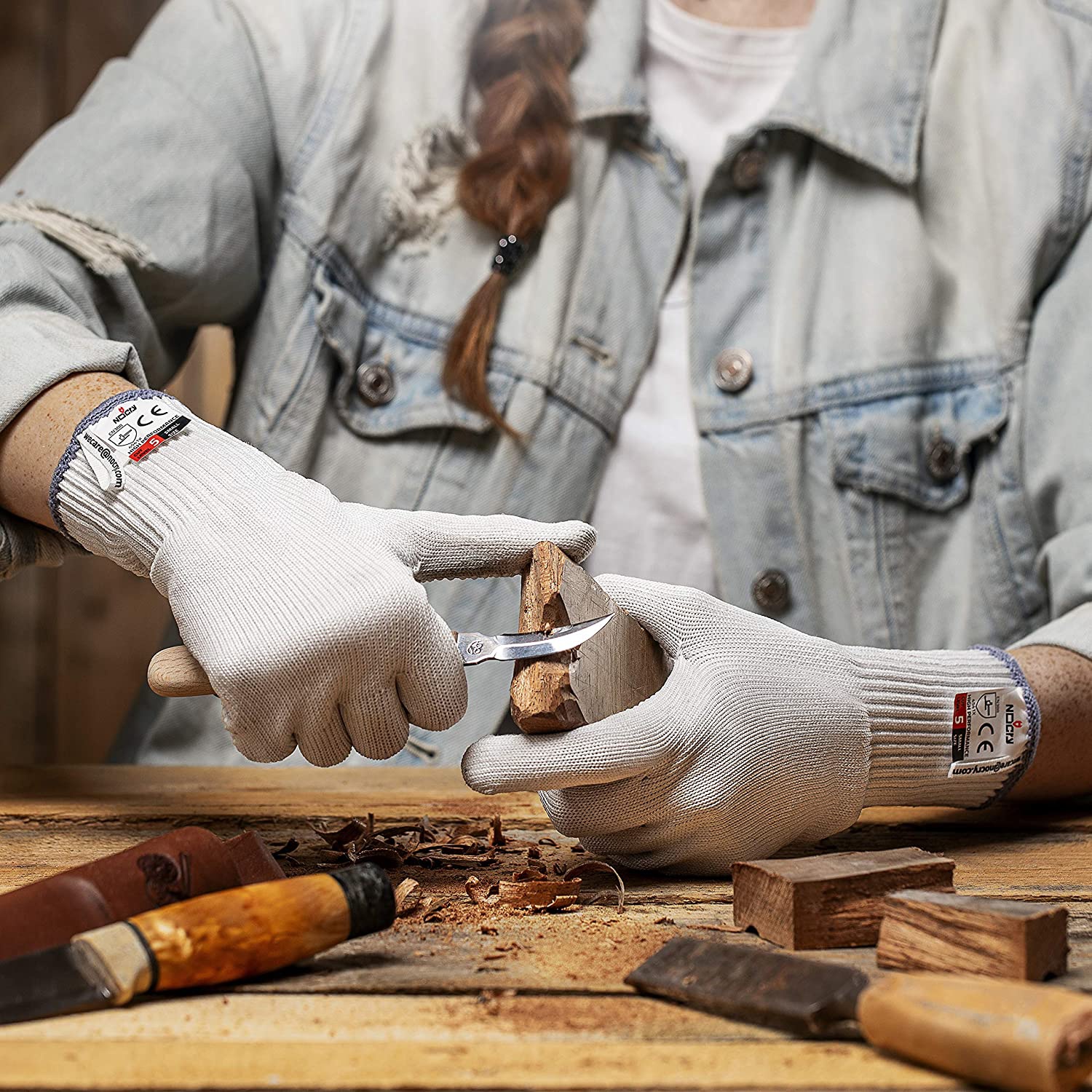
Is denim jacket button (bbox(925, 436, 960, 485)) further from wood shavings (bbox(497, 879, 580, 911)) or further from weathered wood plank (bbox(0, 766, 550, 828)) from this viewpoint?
wood shavings (bbox(497, 879, 580, 911))

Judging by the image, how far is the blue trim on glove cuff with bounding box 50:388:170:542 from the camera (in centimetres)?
95

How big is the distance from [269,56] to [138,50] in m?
0.17

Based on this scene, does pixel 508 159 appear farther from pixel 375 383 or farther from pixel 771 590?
→ pixel 771 590

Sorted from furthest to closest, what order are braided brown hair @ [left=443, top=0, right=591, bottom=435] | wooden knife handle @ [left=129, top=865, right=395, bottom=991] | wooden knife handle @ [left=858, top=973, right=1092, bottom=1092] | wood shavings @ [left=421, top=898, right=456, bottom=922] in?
braided brown hair @ [left=443, top=0, right=591, bottom=435], wood shavings @ [left=421, top=898, right=456, bottom=922], wooden knife handle @ [left=129, top=865, right=395, bottom=991], wooden knife handle @ [left=858, top=973, right=1092, bottom=1092]

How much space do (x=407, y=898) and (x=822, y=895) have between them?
0.88ft

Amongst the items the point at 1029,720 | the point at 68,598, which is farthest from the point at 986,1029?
the point at 68,598

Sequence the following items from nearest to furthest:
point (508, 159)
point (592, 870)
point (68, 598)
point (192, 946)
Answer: point (192, 946) → point (592, 870) → point (508, 159) → point (68, 598)

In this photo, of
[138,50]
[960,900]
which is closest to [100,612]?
[138,50]

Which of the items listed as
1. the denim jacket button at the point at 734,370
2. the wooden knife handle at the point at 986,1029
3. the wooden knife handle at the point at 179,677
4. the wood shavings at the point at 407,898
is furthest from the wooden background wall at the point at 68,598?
the wooden knife handle at the point at 986,1029

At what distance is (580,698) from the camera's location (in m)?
0.82

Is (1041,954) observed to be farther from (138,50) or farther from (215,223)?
(138,50)

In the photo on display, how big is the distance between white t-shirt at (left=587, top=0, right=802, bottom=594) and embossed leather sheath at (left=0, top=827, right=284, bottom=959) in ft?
2.62

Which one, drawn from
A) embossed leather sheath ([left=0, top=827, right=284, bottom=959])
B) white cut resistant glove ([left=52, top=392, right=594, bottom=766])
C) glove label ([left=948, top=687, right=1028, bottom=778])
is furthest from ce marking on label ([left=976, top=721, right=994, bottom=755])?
embossed leather sheath ([left=0, top=827, right=284, bottom=959])

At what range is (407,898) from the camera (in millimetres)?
783
